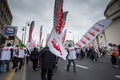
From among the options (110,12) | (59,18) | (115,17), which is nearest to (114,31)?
(115,17)

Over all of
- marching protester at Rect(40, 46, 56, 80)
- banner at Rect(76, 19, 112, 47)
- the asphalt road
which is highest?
banner at Rect(76, 19, 112, 47)

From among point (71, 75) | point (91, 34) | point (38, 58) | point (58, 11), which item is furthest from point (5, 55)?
point (91, 34)

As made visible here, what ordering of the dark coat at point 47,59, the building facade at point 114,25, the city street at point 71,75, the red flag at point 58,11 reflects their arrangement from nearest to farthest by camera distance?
the dark coat at point 47,59 → the red flag at point 58,11 → the city street at point 71,75 → the building facade at point 114,25

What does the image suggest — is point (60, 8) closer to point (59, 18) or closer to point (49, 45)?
point (59, 18)

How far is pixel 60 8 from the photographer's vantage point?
6.18 m

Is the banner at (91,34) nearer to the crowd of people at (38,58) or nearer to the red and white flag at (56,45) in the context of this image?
the crowd of people at (38,58)

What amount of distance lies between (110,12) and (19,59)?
2168 inches

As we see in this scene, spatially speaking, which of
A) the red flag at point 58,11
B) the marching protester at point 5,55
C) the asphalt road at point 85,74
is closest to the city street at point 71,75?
the asphalt road at point 85,74

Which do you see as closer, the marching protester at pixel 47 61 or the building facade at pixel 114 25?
the marching protester at pixel 47 61

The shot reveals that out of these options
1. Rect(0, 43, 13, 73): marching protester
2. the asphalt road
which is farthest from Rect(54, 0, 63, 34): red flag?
Rect(0, 43, 13, 73): marching protester

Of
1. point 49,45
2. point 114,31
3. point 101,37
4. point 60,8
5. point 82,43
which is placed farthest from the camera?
point 101,37

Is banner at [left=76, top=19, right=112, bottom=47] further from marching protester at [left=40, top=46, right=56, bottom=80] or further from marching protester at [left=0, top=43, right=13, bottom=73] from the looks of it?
marching protester at [left=40, top=46, right=56, bottom=80]

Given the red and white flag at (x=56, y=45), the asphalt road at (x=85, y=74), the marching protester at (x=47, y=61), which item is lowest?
the asphalt road at (x=85, y=74)

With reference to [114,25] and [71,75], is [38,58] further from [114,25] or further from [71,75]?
[114,25]
